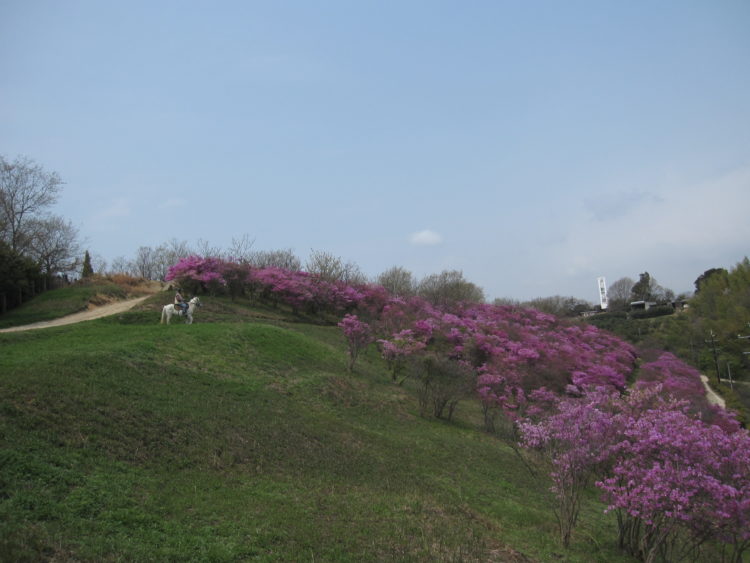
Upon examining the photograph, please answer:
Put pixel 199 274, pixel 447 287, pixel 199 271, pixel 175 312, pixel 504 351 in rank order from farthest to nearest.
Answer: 1. pixel 447 287
2. pixel 199 271
3. pixel 199 274
4. pixel 504 351
5. pixel 175 312

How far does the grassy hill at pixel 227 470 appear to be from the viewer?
5.04m

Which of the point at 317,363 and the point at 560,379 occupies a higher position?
the point at 317,363

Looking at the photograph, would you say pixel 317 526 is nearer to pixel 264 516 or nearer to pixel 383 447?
pixel 264 516

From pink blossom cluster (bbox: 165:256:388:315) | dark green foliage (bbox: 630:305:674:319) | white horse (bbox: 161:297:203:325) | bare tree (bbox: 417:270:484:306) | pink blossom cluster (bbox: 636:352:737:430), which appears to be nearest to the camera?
white horse (bbox: 161:297:203:325)

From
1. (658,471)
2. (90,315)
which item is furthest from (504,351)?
(90,315)

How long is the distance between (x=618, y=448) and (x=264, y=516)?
527 centimetres

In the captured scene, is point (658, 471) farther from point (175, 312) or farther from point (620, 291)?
point (620, 291)

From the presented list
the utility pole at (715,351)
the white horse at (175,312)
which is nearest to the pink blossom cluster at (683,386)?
the utility pole at (715,351)

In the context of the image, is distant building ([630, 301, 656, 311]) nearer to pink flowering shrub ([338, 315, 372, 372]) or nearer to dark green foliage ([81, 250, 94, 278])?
pink flowering shrub ([338, 315, 372, 372])

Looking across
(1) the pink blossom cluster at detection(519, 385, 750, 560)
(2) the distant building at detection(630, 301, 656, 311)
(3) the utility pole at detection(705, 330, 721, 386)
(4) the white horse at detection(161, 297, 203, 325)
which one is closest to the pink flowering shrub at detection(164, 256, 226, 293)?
(4) the white horse at detection(161, 297, 203, 325)

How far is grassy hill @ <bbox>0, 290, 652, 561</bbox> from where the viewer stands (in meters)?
5.04

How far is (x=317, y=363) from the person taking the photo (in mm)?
16078

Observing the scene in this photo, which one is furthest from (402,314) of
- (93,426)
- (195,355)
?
(93,426)

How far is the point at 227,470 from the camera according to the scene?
7113 millimetres
